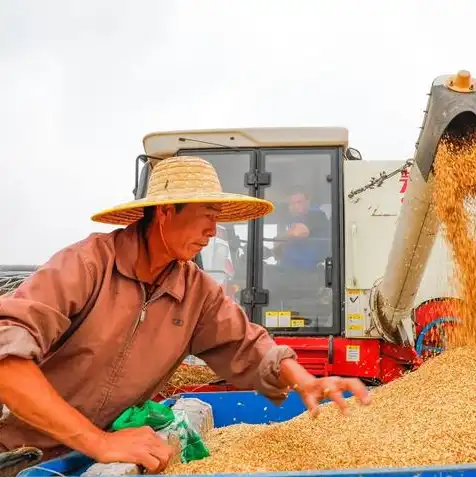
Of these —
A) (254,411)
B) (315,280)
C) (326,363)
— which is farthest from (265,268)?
(254,411)

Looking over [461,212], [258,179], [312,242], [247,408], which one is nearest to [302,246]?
[312,242]

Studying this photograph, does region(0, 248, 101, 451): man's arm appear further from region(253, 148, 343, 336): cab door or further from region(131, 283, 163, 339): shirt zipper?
region(253, 148, 343, 336): cab door

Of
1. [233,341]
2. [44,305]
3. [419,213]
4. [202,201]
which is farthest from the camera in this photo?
[419,213]

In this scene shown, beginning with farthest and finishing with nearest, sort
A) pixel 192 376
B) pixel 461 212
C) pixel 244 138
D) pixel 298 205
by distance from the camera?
pixel 244 138 → pixel 298 205 → pixel 192 376 → pixel 461 212

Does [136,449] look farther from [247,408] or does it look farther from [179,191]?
[247,408]

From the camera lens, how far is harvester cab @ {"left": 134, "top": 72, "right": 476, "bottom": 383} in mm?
5074

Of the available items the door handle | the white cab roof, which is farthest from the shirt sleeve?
the white cab roof

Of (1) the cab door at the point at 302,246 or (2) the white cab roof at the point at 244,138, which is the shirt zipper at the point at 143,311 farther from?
(2) the white cab roof at the point at 244,138

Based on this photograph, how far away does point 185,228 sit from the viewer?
93.5 inches

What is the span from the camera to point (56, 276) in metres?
2.10

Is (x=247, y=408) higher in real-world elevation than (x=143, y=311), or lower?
lower

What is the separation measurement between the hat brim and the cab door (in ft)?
8.33

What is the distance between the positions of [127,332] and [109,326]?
0.07m

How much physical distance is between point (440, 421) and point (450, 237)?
112cm
